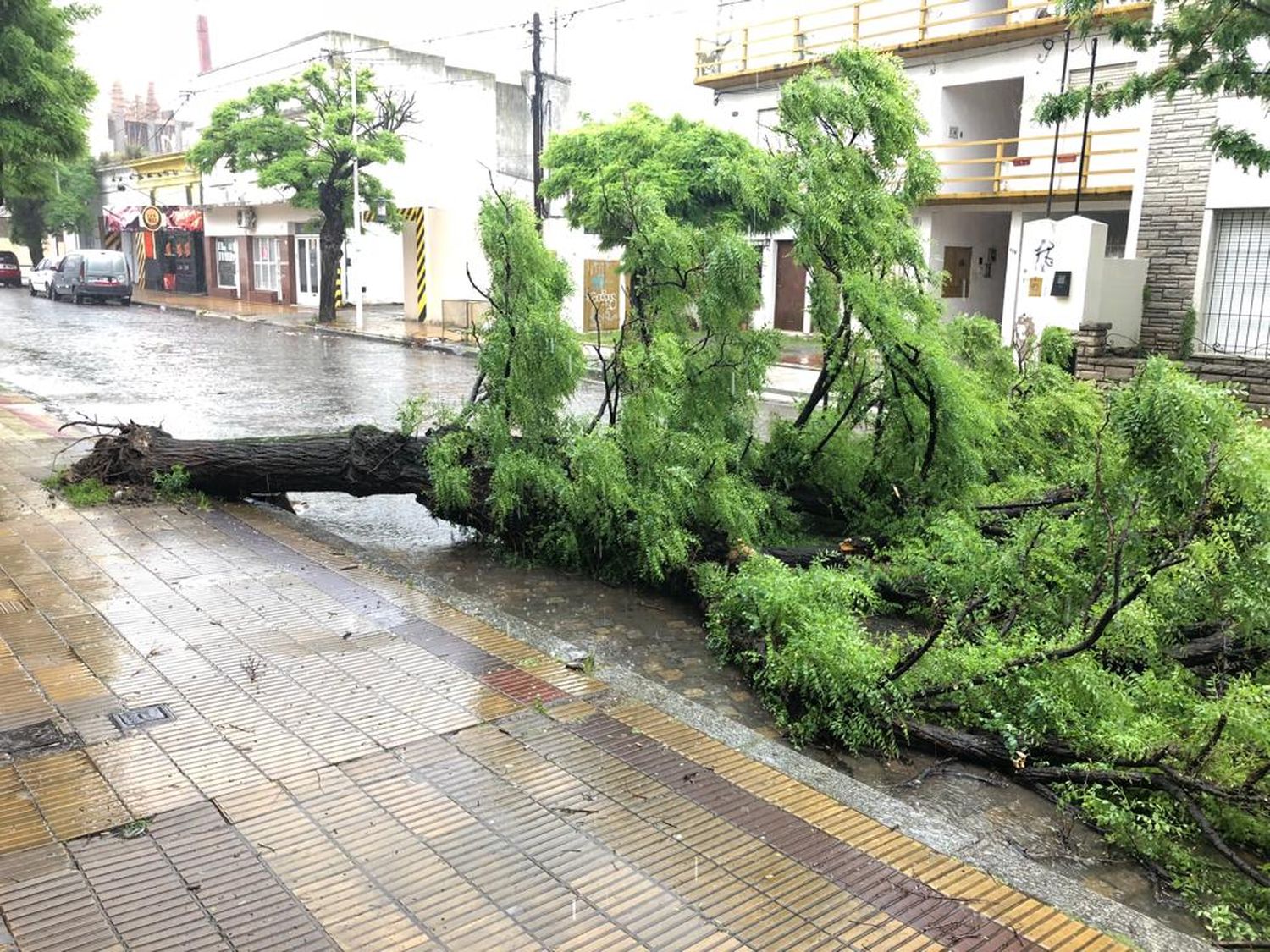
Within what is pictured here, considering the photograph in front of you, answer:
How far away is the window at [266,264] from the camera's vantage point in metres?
35.8

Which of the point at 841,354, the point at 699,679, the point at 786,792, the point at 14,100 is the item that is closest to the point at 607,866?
the point at 786,792

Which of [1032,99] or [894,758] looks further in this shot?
[1032,99]

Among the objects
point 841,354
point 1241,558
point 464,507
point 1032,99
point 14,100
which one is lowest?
point 464,507

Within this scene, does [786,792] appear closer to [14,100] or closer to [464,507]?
[464,507]

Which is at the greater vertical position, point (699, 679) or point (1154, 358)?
point (1154, 358)

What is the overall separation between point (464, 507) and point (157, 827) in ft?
12.8

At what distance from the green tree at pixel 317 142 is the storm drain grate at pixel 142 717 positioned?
75.1 ft

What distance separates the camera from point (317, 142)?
85.1 feet

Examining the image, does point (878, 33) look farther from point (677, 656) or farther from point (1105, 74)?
point (677, 656)

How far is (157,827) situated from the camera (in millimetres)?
3754

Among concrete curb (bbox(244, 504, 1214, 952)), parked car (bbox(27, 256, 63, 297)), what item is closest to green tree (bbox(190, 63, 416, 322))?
parked car (bbox(27, 256, 63, 297))

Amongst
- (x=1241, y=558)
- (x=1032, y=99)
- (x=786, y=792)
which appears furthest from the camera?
(x=1032, y=99)

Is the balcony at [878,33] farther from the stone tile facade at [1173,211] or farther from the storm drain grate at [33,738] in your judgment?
the storm drain grate at [33,738]

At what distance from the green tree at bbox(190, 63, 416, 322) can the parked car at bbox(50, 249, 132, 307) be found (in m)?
8.44
